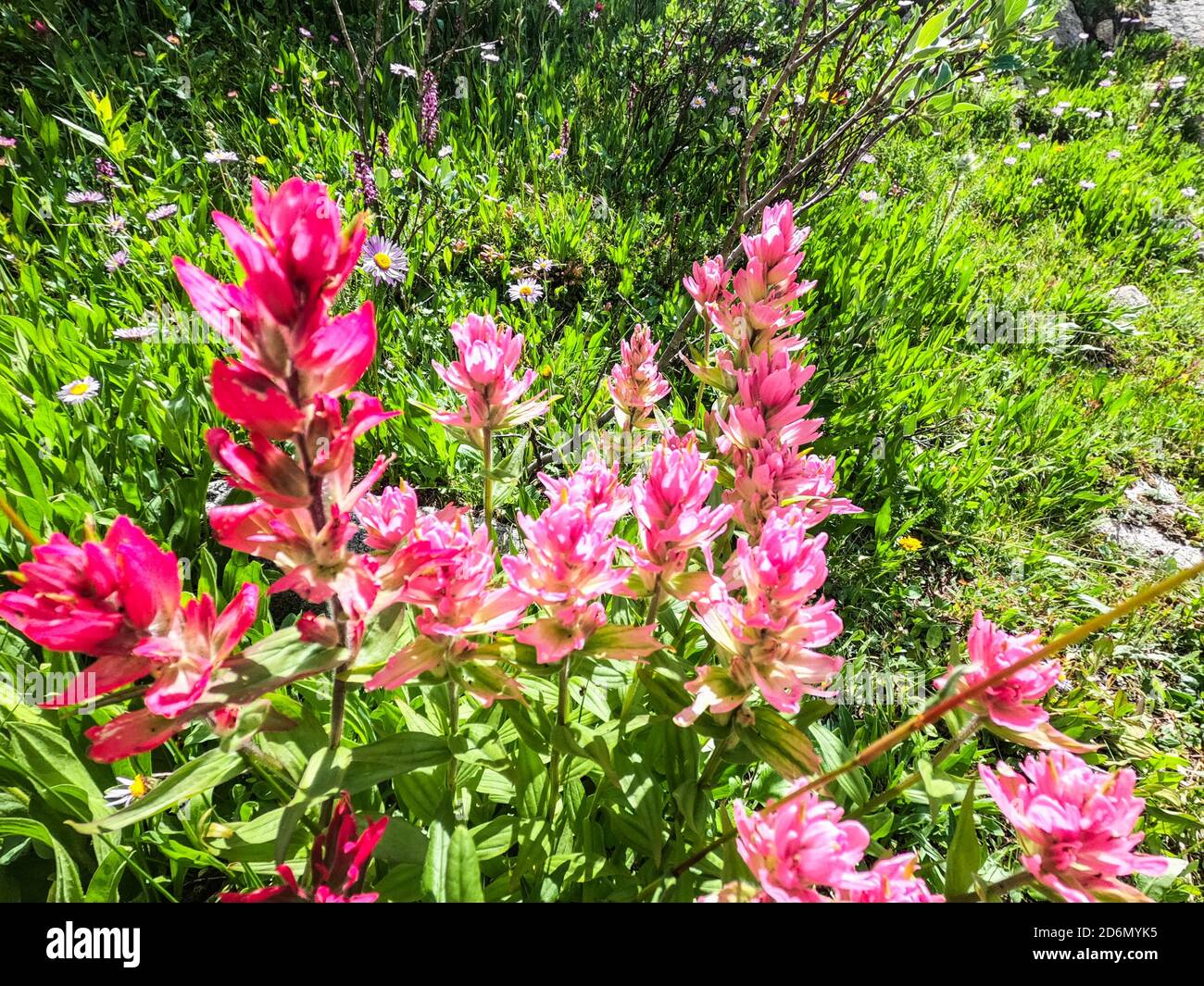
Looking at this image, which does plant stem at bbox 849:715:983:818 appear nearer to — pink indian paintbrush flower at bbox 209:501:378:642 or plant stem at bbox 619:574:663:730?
plant stem at bbox 619:574:663:730

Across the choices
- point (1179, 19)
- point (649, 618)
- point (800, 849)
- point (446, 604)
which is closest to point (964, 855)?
point (800, 849)

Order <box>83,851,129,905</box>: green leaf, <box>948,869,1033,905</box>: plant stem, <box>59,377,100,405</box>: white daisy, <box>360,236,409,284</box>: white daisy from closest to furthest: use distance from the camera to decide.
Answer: <box>948,869,1033,905</box>: plant stem < <box>83,851,129,905</box>: green leaf < <box>59,377,100,405</box>: white daisy < <box>360,236,409,284</box>: white daisy

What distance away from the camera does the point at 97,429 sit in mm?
1806

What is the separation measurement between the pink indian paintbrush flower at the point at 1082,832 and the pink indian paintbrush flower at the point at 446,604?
57 cm

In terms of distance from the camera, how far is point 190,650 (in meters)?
0.70

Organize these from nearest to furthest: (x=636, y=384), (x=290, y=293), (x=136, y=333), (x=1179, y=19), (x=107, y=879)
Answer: (x=290, y=293) < (x=107, y=879) < (x=636, y=384) < (x=136, y=333) < (x=1179, y=19)

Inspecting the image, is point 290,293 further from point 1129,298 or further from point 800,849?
point 1129,298

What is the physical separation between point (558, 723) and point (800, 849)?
35cm

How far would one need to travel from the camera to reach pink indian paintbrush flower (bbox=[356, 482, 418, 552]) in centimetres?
91

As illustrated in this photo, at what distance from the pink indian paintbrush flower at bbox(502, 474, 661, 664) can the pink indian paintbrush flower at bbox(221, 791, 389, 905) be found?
11.2 inches

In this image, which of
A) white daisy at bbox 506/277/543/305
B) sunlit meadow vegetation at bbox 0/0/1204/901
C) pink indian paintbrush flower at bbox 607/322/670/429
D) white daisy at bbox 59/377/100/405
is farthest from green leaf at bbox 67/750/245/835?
white daisy at bbox 506/277/543/305
